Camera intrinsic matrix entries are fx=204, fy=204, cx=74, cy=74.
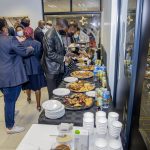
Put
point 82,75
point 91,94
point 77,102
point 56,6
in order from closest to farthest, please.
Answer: point 77,102 → point 91,94 → point 82,75 → point 56,6

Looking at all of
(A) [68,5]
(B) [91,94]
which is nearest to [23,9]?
(A) [68,5]

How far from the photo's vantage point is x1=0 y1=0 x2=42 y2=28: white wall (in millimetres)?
5770

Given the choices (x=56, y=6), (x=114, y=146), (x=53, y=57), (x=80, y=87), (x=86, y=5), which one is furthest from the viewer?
(x=56, y=6)

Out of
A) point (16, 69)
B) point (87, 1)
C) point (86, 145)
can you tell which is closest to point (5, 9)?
point (87, 1)

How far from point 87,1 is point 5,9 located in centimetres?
236

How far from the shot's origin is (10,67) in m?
2.57

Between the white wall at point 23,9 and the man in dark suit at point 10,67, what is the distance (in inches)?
132

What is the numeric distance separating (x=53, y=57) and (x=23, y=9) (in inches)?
139

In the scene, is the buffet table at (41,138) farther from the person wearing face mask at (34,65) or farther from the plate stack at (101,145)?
the person wearing face mask at (34,65)

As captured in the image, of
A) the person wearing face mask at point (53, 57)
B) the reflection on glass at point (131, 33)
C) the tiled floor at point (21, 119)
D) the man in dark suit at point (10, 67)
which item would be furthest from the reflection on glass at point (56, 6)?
the reflection on glass at point (131, 33)

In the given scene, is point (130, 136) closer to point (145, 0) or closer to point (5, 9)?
point (145, 0)

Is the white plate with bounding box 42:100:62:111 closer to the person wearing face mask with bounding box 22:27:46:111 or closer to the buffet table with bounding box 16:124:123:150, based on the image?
the buffet table with bounding box 16:124:123:150

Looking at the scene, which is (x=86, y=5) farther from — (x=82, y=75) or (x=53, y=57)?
(x=82, y=75)

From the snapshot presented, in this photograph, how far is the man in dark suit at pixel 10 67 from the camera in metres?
2.45
